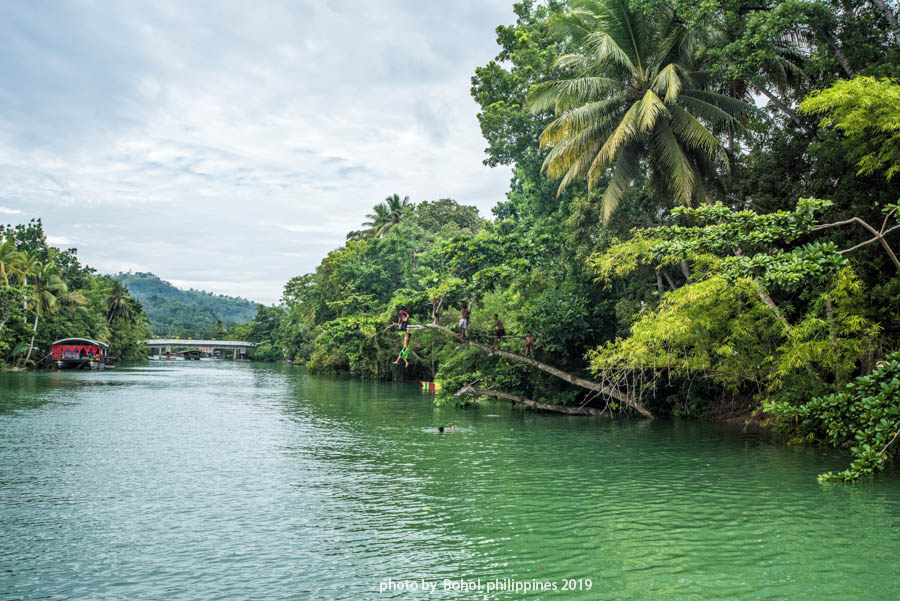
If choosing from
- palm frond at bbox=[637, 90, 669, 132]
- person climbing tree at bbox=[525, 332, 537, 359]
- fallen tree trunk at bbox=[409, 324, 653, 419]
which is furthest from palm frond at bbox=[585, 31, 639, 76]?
fallen tree trunk at bbox=[409, 324, 653, 419]

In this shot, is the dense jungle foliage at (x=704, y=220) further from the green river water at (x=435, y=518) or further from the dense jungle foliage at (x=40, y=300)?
the dense jungle foliage at (x=40, y=300)

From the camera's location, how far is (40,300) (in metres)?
51.3

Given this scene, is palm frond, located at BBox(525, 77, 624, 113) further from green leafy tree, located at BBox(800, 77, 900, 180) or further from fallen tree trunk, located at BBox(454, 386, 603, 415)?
fallen tree trunk, located at BBox(454, 386, 603, 415)

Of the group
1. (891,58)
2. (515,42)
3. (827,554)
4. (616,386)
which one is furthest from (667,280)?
(827,554)

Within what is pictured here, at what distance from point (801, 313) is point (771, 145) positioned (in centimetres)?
487

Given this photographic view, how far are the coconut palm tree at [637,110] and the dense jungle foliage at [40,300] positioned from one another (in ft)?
141

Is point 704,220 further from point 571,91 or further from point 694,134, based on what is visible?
point 571,91

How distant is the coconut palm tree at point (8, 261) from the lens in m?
44.0

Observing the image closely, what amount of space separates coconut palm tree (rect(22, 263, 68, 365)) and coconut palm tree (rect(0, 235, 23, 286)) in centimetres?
316

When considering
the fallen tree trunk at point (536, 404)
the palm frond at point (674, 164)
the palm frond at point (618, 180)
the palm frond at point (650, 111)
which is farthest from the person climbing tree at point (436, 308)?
the palm frond at point (650, 111)

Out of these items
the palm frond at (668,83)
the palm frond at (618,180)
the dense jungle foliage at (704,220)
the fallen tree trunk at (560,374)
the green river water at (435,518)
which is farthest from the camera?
the fallen tree trunk at (560,374)

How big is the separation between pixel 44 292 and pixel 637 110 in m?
52.1

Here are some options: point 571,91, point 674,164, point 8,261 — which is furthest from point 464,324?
point 8,261

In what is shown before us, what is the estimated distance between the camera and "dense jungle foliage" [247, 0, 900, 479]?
35.5 ft
